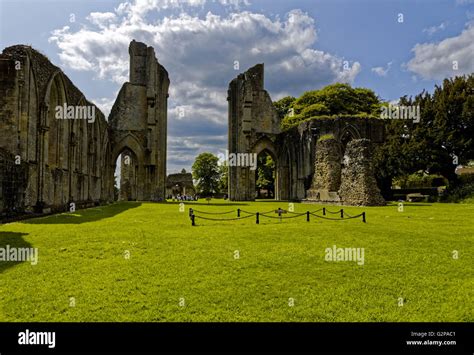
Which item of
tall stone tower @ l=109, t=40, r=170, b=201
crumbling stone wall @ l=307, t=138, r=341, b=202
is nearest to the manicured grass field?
crumbling stone wall @ l=307, t=138, r=341, b=202

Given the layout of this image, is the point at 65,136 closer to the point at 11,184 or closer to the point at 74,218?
the point at 74,218

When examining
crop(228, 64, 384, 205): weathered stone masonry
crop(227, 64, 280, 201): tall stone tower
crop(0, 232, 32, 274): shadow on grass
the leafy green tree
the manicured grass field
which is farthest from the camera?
the leafy green tree

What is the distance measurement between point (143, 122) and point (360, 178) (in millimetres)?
23647

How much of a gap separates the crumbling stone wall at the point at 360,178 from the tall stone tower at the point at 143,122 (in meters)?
19.7

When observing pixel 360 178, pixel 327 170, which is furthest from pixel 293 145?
pixel 360 178

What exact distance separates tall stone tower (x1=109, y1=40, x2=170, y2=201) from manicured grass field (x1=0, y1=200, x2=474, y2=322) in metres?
26.3

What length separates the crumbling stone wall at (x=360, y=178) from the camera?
23.6 metres

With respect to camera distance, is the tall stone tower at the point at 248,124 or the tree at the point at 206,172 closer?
the tall stone tower at the point at 248,124

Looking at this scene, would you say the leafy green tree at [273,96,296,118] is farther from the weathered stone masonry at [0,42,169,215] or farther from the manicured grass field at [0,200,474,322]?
the manicured grass field at [0,200,474,322]

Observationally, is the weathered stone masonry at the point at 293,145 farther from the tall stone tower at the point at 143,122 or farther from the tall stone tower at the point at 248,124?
the tall stone tower at the point at 143,122

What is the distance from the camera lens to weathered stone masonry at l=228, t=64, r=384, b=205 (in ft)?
96.3

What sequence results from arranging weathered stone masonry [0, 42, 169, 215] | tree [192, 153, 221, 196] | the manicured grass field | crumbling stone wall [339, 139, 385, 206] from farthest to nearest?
tree [192, 153, 221, 196] → crumbling stone wall [339, 139, 385, 206] → weathered stone masonry [0, 42, 169, 215] → the manicured grass field

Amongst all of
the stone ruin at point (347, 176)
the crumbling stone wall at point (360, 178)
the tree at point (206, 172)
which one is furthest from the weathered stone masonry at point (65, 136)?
the tree at point (206, 172)
